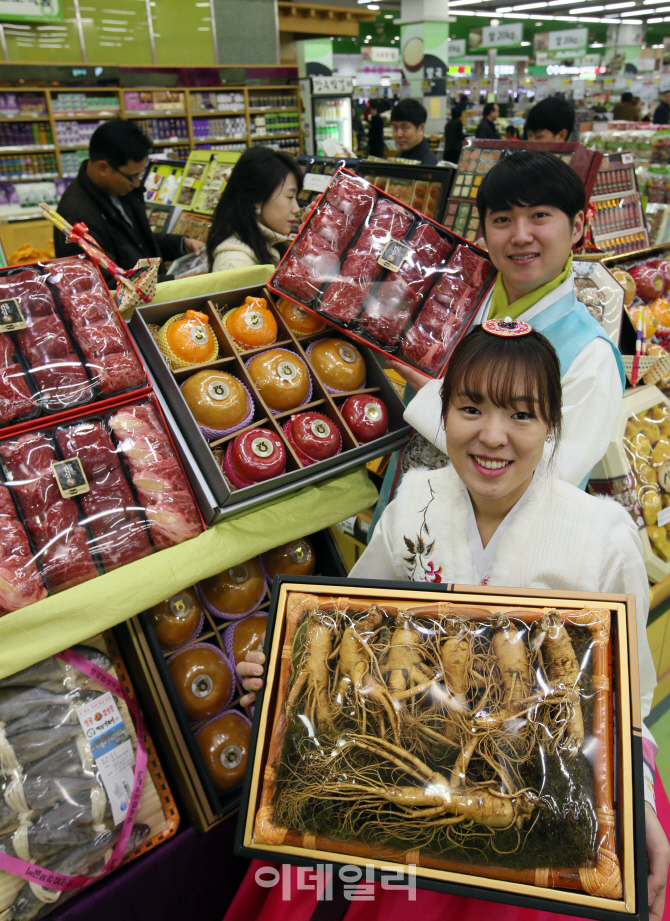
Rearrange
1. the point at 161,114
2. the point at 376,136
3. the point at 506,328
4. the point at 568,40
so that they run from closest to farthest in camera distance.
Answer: the point at 506,328, the point at 161,114, the point at 376,136, the point at 568,40

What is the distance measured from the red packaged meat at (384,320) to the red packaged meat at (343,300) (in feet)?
0.12

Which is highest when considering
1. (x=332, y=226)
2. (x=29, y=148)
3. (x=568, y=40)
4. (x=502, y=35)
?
(x=502, y=35)

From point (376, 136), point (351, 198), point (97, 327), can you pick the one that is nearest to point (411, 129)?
point (351, 198)

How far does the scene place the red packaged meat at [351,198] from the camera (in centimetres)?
208

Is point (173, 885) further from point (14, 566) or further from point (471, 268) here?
point (471, 268)

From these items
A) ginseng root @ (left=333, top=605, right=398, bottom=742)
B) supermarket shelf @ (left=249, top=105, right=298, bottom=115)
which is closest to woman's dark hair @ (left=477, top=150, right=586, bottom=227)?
→ ginseng root @ (left=333, top=605, right=398, bottom=742)

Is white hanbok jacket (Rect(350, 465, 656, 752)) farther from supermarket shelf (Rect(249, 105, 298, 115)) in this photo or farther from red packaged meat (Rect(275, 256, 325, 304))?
supermarket shelf (Rect(249, 105, 298, 115))

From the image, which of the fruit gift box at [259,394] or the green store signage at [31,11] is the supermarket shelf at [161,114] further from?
the fruit gift box at [259,394]

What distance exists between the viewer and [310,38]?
12.0m

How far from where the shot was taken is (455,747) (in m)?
0.97

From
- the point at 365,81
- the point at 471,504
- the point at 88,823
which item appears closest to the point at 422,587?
the point at 471,504

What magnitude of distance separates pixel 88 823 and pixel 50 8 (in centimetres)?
1016

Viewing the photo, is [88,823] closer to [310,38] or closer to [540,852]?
[540,852]

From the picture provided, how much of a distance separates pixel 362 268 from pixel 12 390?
1.14m
